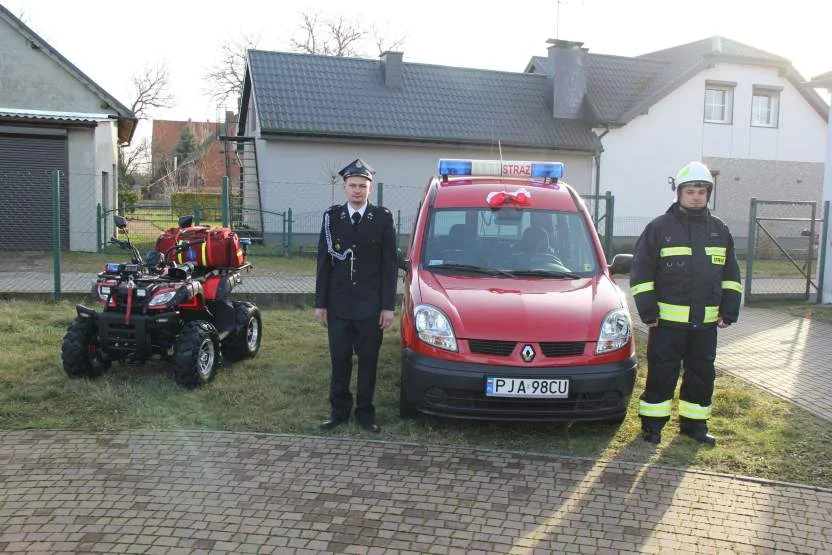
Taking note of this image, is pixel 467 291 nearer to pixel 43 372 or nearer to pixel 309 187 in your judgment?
pixel 43 372

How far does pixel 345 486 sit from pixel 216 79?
151 feet

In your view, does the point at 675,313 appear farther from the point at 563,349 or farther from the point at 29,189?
the point at 29,189

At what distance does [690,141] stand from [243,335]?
2185 centimetres

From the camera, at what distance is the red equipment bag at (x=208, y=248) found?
23.8ft

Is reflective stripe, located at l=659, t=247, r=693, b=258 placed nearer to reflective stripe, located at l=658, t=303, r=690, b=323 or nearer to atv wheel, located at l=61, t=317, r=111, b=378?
reflective stripe, located at l=658, t=303, r=690, b=323

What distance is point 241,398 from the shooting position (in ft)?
20.7

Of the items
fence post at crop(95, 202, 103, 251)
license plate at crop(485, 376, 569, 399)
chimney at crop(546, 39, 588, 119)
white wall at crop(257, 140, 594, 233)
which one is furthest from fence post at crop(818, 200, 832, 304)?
fence post at crop(95, 202, 103, 251)

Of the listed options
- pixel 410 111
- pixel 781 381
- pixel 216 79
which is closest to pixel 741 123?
pixel 410 111

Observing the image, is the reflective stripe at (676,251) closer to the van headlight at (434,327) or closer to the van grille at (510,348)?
the van grille at (510,348)

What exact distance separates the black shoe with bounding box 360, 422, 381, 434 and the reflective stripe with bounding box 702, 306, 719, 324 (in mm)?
2491

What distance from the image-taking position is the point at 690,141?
25531 mm

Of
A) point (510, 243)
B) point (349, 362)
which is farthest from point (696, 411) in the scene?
point (349, 362)

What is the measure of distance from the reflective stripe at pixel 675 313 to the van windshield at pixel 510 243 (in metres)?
0.83

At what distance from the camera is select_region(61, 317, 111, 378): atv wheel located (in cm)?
651
